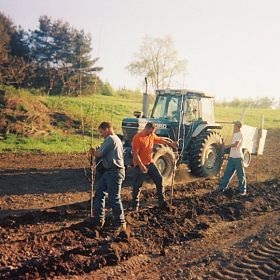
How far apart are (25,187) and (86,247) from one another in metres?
4.51

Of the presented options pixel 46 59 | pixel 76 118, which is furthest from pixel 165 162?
pixel 46 59

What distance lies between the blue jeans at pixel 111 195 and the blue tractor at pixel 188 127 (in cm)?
407

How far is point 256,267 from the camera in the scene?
5355mm

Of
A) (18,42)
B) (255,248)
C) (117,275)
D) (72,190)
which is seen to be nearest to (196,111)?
(72,190)

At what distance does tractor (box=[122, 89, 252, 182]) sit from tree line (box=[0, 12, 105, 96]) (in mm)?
11457

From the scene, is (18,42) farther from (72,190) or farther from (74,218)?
(74,218)

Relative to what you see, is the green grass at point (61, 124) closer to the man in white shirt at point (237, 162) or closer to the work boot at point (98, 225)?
the man in white shirt at point (237, 162)

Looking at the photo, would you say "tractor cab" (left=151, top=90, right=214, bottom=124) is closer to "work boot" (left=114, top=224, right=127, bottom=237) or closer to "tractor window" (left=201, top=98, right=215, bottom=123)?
"tractor window" (left=201, top=98, right=215, bottom=123)

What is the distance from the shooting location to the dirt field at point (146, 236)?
16.9ft

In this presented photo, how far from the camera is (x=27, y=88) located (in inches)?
919

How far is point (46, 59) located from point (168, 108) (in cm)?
1806

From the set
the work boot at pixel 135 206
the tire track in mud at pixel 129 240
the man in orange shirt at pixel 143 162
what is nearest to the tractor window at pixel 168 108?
the tire track in mud at pixel 129 240

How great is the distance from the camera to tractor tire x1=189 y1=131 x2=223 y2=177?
11.1 m

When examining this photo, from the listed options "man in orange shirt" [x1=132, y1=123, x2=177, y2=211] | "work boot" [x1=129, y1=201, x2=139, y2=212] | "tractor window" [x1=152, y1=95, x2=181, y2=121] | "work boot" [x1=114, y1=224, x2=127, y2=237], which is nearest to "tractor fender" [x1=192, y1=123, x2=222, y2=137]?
"tractor window" [x1=152, y1=95, x2=181, y2=121]
